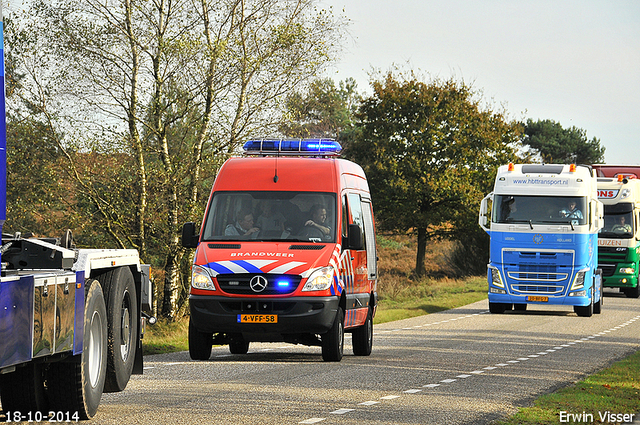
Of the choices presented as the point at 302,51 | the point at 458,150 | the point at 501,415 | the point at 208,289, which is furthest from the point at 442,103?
the point at 501,415

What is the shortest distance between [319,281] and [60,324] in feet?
20.2

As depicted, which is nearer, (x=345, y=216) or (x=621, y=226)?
(x=345, y=216)

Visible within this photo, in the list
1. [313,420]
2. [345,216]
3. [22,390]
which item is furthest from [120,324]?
[345,216]

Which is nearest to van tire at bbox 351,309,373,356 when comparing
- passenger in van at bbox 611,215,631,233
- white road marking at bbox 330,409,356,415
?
white road marking at bbox 330,409,356,415

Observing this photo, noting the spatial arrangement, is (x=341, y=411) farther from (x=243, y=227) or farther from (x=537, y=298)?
(x=537, y=298)

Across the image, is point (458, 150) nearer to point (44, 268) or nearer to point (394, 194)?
point (394, 194)

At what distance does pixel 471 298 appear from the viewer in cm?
3406

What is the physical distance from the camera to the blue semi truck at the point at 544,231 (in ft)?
80.9

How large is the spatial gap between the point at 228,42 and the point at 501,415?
18117 mm

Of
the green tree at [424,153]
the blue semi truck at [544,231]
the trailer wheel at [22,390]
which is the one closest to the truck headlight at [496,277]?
the blue semi truck at [544,231]

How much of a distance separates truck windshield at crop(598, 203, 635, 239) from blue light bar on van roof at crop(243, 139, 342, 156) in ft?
64.7

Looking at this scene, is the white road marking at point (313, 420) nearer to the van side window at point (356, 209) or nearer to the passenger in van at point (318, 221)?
the passenger in van at point (318, 221)

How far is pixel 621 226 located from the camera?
109 ft

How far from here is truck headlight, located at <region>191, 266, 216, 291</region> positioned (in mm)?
13289
